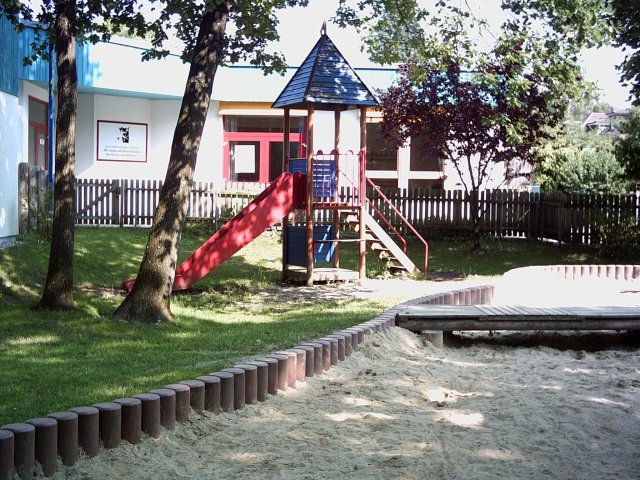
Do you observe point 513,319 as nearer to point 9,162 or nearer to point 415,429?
point 415,429

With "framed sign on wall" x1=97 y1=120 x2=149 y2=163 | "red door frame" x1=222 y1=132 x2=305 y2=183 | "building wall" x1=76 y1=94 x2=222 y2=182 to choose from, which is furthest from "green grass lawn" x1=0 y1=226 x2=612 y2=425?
"red door frame" x1=222 y1=132 x2=305 y2=183

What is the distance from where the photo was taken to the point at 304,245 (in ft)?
62.2

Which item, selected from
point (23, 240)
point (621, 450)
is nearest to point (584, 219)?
point (23, 240)

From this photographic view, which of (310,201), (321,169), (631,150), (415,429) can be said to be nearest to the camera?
(415,429)

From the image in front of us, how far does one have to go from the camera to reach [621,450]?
650 centimetres

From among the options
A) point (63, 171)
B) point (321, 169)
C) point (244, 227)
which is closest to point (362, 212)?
point (321, 169)

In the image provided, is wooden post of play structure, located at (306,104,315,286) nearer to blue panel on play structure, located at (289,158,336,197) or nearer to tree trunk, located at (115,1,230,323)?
blue panel on play structure, located at (289,158,336,197)

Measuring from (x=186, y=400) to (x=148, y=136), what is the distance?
Answer: 88.0ft

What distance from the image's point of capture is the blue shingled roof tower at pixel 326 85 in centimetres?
1866

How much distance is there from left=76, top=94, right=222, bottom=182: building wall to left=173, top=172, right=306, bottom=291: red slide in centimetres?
1392

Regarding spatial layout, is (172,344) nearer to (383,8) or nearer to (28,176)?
(383,8)

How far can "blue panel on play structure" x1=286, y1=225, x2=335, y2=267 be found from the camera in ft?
62.5

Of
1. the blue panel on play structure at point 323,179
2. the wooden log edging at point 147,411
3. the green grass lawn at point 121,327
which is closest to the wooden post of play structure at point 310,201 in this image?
the blue panel on play structure at point 323,179

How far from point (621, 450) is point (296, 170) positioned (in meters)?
13.6
